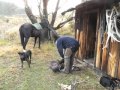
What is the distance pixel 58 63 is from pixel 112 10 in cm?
308

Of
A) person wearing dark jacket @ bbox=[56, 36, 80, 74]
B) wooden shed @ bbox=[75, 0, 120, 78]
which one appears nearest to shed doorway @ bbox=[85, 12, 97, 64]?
wooden shed @ bbox=[75, 0, 120, 78]

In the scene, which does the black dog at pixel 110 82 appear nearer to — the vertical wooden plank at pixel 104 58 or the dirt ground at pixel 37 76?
the dirt ground at pixel 37 76

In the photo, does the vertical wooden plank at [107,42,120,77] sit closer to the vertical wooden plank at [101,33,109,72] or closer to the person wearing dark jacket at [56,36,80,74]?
the vertical wooden plank at [101,33,109,72]

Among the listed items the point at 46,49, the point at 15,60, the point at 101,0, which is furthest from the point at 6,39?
the point at 101,0

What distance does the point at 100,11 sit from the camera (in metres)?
8.74

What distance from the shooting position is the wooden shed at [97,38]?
25.6 feet

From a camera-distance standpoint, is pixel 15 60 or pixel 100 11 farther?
pixel 15 60

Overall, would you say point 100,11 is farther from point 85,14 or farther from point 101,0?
point 85,14

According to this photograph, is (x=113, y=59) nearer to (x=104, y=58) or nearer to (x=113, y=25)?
(x=104, y=58)

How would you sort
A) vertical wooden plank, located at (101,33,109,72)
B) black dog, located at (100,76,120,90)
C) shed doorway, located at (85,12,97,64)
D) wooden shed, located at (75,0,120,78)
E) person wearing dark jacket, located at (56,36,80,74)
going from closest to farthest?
Result: 1. black dog, located at (100,76,120,90)
2. wooden shed, located at (75,0,120,78)
3. vertical wooden plank, located at (101,33,109,72)
4. person wearing dark jacket, located at (56,36,80,74)
5. shed doorway, located at (85,12,97,64)

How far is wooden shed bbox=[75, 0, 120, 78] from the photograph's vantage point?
781 centimetres

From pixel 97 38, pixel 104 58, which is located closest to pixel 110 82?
pixel 104 58

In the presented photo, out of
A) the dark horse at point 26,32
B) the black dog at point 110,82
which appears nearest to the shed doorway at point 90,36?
the black dog at point 110,82

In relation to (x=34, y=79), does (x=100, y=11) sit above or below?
above
